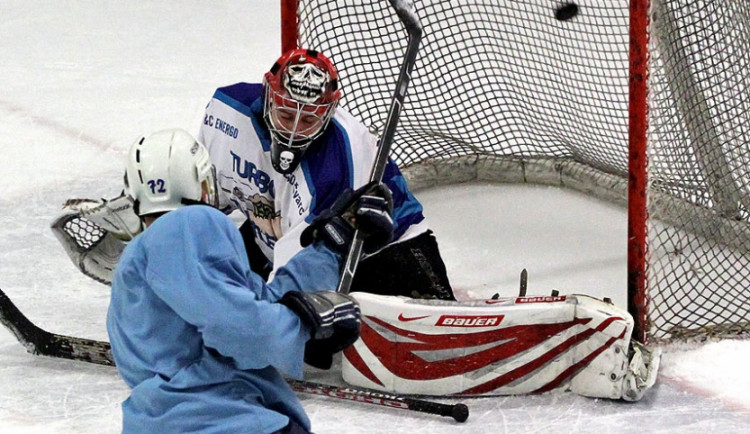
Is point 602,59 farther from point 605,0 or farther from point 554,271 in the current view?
point 554,271

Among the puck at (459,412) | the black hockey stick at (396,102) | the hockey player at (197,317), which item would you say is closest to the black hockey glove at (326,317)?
the hockey player at (197,317)

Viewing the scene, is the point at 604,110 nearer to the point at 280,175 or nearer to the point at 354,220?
the point at 280,175

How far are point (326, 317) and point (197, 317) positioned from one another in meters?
0.21

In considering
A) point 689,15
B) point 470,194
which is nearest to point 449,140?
point 470,194

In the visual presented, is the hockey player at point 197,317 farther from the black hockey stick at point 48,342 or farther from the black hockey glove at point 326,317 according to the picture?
the black hockey stick at point 48,342

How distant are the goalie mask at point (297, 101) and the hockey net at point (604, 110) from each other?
23.1 inches

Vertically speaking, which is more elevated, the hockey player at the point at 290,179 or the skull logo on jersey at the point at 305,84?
the skull logo on jersey at the point at 305,84

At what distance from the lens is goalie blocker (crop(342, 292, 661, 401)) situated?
3.02m

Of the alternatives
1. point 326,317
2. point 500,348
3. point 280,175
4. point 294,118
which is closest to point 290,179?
point 280,175

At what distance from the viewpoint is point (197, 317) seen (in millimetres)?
1882

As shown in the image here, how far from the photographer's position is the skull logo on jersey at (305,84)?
3.07 m

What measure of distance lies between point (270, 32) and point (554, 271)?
2.46m

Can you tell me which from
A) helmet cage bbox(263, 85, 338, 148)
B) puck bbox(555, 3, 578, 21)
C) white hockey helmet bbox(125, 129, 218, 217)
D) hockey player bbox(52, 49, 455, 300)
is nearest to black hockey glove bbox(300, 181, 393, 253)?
white hockey helmet bbox(125, 129, 218, 217)

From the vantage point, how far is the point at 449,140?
429 cm
